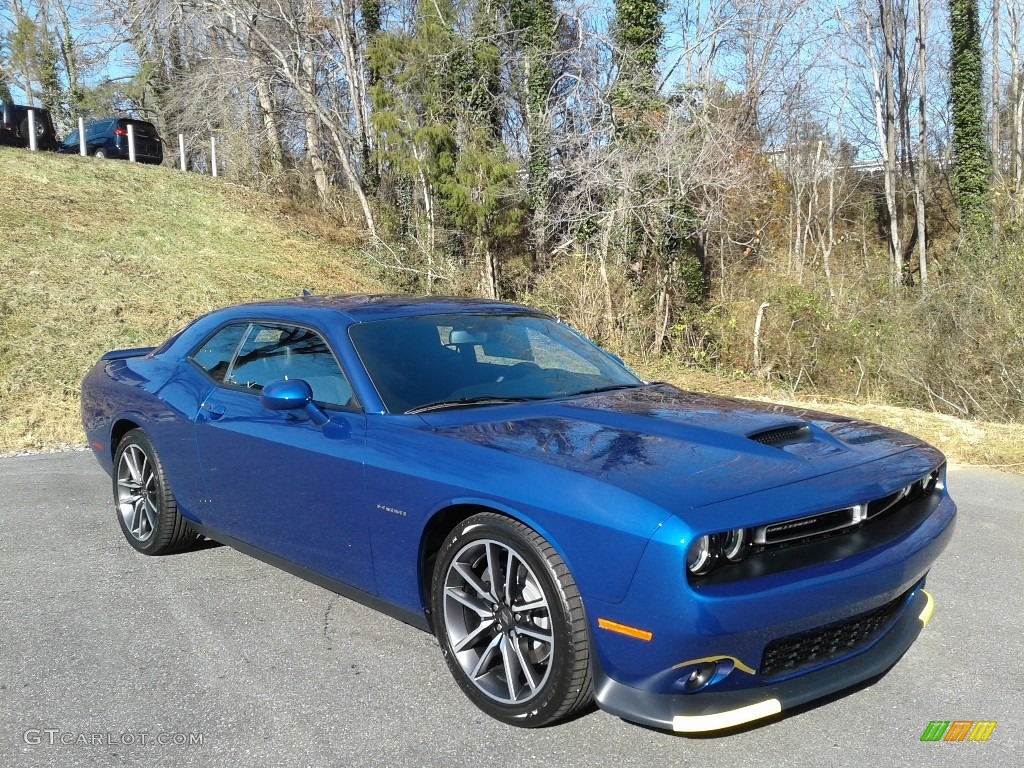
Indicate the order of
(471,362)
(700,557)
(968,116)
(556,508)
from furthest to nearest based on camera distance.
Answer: (968,116) → (471,362) → (556,508) → (700,557)

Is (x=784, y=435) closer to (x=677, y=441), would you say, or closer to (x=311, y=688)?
(x=677, y=441)

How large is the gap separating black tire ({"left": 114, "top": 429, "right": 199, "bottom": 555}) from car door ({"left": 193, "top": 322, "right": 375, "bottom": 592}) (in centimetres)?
42

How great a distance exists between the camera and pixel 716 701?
2.72 m

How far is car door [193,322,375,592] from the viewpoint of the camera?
3.64 m

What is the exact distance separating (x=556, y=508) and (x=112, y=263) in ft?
55.1

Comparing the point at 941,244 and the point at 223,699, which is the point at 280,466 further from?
the point at 941,244

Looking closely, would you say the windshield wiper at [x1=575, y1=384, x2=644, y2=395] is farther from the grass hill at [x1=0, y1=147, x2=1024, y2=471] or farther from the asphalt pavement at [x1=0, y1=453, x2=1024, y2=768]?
the grass hill at [x1=0, y1=147, x2=1024, y2=471]

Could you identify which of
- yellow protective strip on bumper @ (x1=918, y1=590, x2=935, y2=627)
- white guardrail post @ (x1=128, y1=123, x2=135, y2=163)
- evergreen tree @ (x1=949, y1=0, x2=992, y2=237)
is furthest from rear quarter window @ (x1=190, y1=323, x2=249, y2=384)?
white guardrail post @ (x1=128, y1=123, x2=135, y2=163)

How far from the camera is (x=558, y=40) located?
21.5 meters

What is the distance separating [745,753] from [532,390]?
1782 millimetres

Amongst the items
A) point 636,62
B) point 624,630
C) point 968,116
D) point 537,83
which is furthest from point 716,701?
point 968,116

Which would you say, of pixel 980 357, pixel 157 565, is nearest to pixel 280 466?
pixel 157 565

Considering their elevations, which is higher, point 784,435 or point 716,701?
point 784,435

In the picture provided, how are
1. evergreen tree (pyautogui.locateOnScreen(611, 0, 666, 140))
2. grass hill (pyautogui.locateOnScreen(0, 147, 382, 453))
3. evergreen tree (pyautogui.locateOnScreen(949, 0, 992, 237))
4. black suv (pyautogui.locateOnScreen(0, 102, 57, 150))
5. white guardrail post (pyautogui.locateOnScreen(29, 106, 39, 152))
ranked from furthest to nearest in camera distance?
black suv (pyautogui.locateOnScreen(0, 102, 57, 150)), white guardrail post (pyautogui.locateOnScreen(29, 106, 39, 152)), evergreen tree (pyautogui.locateOnScreen(949, 0, 992, 237)), evergreen tree (pyautogui.locateOnScreen(611, 0, 666, 140)), grass hill (pyautogui.locateOnScreen(0, 147, 382, 453))
